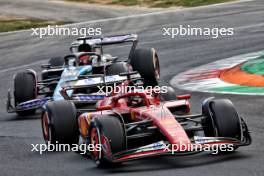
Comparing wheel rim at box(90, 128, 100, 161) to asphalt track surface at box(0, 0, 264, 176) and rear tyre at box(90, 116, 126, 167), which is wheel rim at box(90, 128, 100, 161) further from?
asphalt track surface at box(0, 0, 264, 176)

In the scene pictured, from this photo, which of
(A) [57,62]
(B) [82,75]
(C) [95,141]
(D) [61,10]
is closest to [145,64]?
(B) [82,75]

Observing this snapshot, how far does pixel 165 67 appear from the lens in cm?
2280

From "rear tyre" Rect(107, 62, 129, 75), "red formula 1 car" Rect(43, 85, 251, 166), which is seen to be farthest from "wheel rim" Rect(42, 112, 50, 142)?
"rear tyre" Rect(107, 62, 129, 75)

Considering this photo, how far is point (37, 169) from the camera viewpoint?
39.8ft

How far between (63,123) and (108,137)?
1.64m

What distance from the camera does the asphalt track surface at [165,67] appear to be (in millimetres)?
11477

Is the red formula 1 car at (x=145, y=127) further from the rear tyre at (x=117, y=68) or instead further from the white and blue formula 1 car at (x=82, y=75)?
the rear tyre at (x=117, y=68)

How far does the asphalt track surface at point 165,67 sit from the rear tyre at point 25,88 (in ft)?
1.49

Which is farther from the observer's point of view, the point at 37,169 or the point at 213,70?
the point at 213,70

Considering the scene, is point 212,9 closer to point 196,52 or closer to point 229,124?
point 196,52

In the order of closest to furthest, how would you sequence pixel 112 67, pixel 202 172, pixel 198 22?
pixel 202 172
pixel 112 67
pixel 198 22

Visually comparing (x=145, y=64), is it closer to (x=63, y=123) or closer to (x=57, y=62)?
(x=57, y=62)

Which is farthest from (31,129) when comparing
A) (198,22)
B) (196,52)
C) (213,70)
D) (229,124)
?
(198,22)

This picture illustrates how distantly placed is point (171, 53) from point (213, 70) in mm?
4168
